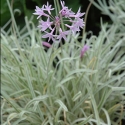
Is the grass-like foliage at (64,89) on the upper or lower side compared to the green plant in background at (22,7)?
lower

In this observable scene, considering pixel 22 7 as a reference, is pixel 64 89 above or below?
below

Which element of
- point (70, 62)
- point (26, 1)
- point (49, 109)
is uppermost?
point (26, 1)

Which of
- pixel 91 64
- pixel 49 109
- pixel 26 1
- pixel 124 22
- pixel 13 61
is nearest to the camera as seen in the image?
pixel 49 109

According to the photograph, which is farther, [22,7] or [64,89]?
[22,7]

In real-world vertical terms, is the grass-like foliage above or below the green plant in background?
below

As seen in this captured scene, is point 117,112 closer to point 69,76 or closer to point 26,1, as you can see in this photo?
point 69,76

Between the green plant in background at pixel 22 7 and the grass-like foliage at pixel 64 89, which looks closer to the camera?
the grass-like foliage at pixel 64 89

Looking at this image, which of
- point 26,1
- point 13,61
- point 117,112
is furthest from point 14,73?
point 26,1

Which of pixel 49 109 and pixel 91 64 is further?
pixel 91 64

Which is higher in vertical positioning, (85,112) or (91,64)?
(91,64)

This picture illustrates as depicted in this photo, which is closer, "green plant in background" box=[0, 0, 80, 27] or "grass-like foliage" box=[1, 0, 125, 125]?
"grass-like foliage" box=[1, 0, 125, 125]

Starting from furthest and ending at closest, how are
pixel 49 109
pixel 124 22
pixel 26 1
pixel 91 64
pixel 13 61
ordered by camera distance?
pixel 26 1 → pixel 124 22 → pixel 13 61 → pixel 91 64 → pixel 49 109
